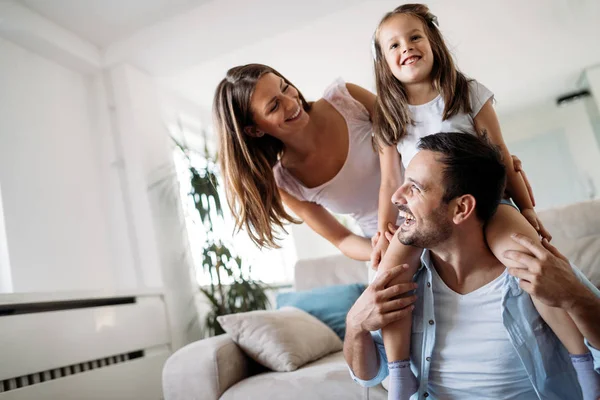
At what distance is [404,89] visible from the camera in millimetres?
1557

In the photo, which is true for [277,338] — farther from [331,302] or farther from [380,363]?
[380,363]

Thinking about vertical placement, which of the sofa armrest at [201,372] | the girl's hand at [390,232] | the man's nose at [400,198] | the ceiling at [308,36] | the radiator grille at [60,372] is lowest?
the sofa armrest at [201,372]

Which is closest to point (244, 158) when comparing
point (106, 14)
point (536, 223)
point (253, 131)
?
point (253, 131)

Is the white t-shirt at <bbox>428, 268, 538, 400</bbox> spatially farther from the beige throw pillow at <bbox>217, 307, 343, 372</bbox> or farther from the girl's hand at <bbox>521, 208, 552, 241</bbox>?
the beige throw pillow at <bbox>217, 307, 343, 372</bbox>

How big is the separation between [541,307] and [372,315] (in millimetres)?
383

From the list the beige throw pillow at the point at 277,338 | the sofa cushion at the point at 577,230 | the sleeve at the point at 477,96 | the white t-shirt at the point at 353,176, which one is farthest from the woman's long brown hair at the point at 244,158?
the sofa cushion at the point at 577,230

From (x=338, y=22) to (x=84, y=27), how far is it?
6.43ft

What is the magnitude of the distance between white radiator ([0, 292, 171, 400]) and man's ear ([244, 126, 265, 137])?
3.84 feet

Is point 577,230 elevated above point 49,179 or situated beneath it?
situated beneath

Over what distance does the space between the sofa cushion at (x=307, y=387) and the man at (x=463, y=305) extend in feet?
1.96

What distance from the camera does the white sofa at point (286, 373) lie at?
1.92 meters

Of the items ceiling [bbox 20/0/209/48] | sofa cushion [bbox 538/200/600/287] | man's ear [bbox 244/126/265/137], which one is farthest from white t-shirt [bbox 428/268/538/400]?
ceiling [bbox 20/0/209/48]

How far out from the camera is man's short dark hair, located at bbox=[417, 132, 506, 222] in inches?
47.3

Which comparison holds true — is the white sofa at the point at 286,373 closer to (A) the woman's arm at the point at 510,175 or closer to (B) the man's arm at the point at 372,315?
(B) the man's arm at the point at 372,315
